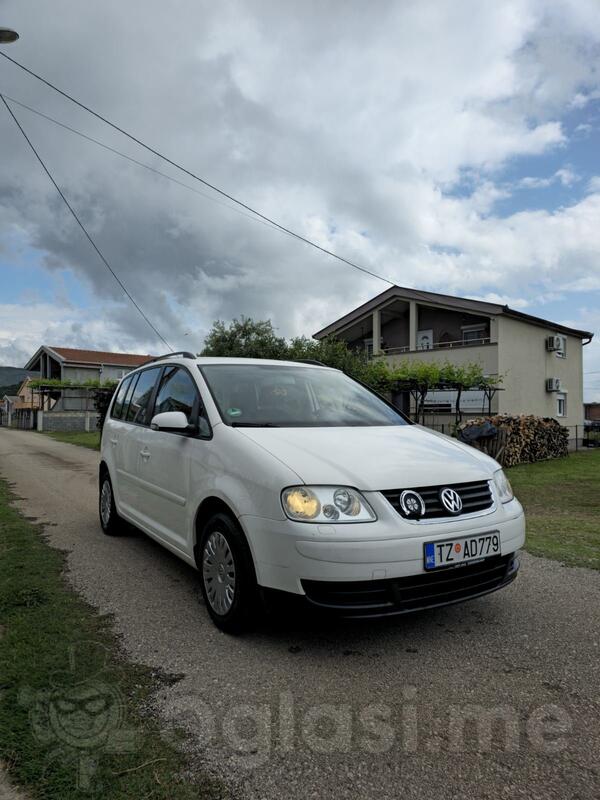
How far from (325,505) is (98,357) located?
166 feet

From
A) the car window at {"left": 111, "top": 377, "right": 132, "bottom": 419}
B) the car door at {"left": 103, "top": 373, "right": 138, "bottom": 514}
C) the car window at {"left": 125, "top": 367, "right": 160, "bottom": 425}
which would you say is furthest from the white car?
the car window at {"left": 111, "top": 377, "right": 132, "bottom": 419}

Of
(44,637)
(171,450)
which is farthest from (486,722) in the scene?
(171,450)

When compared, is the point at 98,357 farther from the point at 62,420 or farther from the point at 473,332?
the point at 473,332

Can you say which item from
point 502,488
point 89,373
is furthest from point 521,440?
point 89,373

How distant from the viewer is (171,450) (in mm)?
4117

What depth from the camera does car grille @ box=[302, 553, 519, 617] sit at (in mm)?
2834

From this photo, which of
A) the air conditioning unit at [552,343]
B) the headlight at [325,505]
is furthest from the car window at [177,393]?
the air conditioning unit at [552,343]

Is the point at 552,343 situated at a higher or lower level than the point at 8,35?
lower

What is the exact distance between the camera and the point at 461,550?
3.01 meters

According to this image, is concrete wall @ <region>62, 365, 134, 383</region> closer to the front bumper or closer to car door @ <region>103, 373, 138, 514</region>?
car door @ <region>103, 373, 138, 514</region>

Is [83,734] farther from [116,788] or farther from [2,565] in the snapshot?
[2,565]

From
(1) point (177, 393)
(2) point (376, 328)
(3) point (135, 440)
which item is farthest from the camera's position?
(2) point (376, 328)

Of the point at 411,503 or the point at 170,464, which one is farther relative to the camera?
the point at 170,464

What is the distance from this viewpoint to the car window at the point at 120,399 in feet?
19.4
